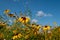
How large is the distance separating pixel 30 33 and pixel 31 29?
0.16 m

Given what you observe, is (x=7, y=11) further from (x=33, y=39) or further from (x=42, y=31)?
(x=33, y=39)

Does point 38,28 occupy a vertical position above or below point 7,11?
below

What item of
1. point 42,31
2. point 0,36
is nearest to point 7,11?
point 42,31

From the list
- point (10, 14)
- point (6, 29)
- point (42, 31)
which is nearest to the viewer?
point (42, 31)

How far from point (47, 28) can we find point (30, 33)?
0.48 metres

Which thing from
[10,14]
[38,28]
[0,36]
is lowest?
[0,36]

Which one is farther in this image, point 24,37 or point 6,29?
point 6,29

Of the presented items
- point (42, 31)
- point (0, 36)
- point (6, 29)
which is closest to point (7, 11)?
point (6, 29)

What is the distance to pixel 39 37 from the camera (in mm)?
4285

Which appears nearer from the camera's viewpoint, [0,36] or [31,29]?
[0,36]

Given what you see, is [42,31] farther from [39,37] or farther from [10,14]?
[10,14]

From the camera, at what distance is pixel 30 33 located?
170 inches

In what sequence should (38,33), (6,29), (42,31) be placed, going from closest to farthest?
(38,33), (42,31), (6,29)

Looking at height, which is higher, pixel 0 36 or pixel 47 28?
pixel 47 28
